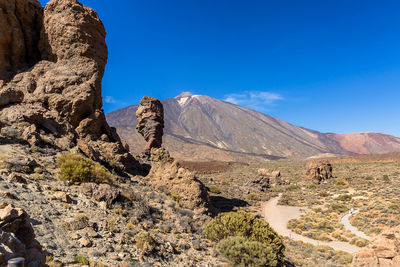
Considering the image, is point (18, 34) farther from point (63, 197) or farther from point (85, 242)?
point (85, 242)

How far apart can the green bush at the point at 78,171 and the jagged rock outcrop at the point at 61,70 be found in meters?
2.17

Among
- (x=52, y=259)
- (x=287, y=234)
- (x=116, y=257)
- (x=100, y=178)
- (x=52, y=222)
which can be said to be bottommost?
(x=287, y=234)

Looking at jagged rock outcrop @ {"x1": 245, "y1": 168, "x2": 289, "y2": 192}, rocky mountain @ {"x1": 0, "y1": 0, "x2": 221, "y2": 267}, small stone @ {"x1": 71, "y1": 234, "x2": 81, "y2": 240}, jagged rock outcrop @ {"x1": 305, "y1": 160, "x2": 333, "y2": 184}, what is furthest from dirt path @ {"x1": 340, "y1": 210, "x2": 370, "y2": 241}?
jagged rock outcrop @ {"x1": 305, "y1": 160, "x2": 333, "y2": 184}

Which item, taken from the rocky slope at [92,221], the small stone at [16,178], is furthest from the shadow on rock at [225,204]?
the small stone at [16,178]

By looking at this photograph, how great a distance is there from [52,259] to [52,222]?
158 centimetres

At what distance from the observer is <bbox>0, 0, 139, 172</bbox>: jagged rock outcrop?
1309 centimetres

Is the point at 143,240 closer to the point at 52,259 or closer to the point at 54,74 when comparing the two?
the point at 52,259

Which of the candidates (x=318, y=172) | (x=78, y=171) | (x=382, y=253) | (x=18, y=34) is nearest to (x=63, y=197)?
(x=78, y=171)

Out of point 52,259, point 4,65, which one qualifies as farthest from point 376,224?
point 4,65

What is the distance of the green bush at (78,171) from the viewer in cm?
905

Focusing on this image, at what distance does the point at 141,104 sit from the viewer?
26266 millimetres

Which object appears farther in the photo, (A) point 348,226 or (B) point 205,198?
(A) point 348,226

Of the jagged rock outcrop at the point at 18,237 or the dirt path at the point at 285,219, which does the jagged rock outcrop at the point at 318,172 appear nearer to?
the dirt path at the point at 285,219

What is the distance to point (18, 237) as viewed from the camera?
3.57 meters
